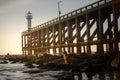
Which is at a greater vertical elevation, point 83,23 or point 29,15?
point 29,15

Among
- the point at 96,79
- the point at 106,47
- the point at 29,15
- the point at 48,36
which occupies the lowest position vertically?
the point at 96,79

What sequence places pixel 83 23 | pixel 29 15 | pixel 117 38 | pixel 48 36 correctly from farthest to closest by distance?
pixel 29 15
pixel 48 36
pixel 83 23
pixel 117 38

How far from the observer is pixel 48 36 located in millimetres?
60969

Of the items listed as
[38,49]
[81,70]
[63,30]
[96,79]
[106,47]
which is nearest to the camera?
[96,79]

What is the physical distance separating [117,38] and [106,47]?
7.26 m

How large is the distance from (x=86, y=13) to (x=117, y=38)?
9633mm

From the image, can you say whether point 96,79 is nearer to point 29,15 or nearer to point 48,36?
point 48,36

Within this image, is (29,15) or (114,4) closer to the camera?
(114,4)

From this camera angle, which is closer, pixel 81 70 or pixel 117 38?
pixel 81 70

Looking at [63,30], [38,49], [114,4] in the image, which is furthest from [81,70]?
[38,49]

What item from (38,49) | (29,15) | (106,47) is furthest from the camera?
(29,15)

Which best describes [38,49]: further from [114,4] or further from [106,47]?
[114,4]

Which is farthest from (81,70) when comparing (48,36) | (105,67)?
(48,36)

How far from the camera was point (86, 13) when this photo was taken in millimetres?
39531
